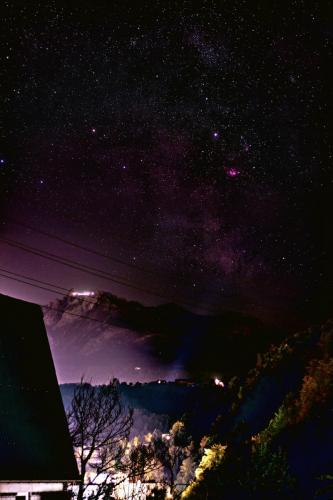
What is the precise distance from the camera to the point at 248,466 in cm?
2253

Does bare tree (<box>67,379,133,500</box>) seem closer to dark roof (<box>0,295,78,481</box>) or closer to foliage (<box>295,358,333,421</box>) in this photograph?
dark roof (<box>0,295,78,481</box>)

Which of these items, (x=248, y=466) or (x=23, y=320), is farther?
(x=248, y=466)

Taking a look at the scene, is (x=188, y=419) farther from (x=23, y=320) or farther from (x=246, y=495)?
(x=23, y=320)

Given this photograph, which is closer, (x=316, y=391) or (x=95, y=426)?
(x=95, y=426)

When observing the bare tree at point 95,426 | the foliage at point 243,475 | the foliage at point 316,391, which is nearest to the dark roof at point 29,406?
the bare tree at point 95,426

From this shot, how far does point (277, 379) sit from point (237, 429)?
498cm

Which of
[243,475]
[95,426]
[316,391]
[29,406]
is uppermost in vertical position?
[316,391]

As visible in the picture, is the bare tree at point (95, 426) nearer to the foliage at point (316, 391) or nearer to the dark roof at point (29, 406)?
the dark roof at point (29, 406)

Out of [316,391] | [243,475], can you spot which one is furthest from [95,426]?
[316,391]

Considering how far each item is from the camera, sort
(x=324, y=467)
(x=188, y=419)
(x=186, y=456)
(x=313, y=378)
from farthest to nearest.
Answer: (x=188, y=419) < (x=186, y=456) < (x=313, y=378) < (x=324, y=467)

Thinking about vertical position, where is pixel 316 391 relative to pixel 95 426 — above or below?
above

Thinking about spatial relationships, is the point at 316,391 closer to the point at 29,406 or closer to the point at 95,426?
the point at 95,426

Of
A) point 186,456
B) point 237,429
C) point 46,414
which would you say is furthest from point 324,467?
point 186,456

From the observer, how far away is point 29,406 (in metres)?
11.9
